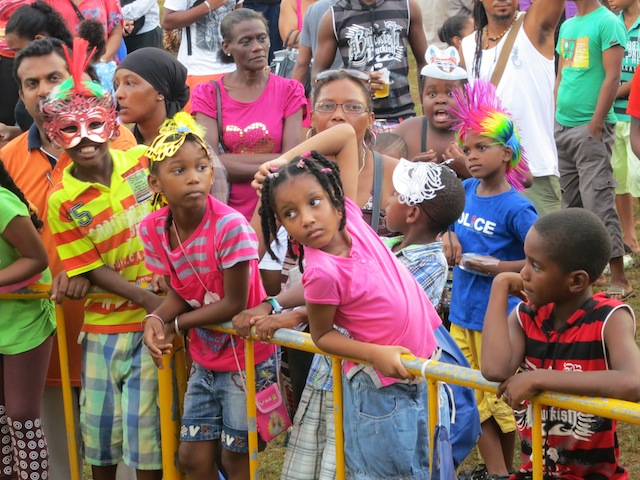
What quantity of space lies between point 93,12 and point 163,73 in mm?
3192

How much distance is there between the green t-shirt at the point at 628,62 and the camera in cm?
784

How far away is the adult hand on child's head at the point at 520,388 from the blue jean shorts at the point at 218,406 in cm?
125

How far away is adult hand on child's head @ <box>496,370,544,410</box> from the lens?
8.80ft

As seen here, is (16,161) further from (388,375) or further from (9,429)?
(388,375)

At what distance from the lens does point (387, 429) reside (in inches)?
126

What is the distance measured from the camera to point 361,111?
4.50 m

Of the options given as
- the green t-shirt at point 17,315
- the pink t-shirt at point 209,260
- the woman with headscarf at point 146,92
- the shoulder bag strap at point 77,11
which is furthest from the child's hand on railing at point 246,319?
the shoulder bag strap at point 77,11

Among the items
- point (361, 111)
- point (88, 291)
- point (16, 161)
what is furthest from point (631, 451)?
point (16, 161)

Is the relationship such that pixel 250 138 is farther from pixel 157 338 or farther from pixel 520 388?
pixel 520 388

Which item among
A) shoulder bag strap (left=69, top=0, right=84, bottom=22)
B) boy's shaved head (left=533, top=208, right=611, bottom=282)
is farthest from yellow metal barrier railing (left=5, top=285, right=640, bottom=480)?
shoulder bag strap (left=69, top=0, right=84, bottom=22)

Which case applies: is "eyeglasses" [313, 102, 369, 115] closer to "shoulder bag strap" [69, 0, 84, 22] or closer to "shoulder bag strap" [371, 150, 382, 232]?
"shoulder bag strap" [371, 150, 382, 232]

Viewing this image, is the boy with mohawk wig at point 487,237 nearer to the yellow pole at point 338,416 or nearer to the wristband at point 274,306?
the wristband at point 274,306

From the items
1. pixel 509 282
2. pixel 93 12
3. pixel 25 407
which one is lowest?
pixel 25 407

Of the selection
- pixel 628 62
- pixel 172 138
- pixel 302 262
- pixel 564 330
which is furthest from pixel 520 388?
pixel 628 62
